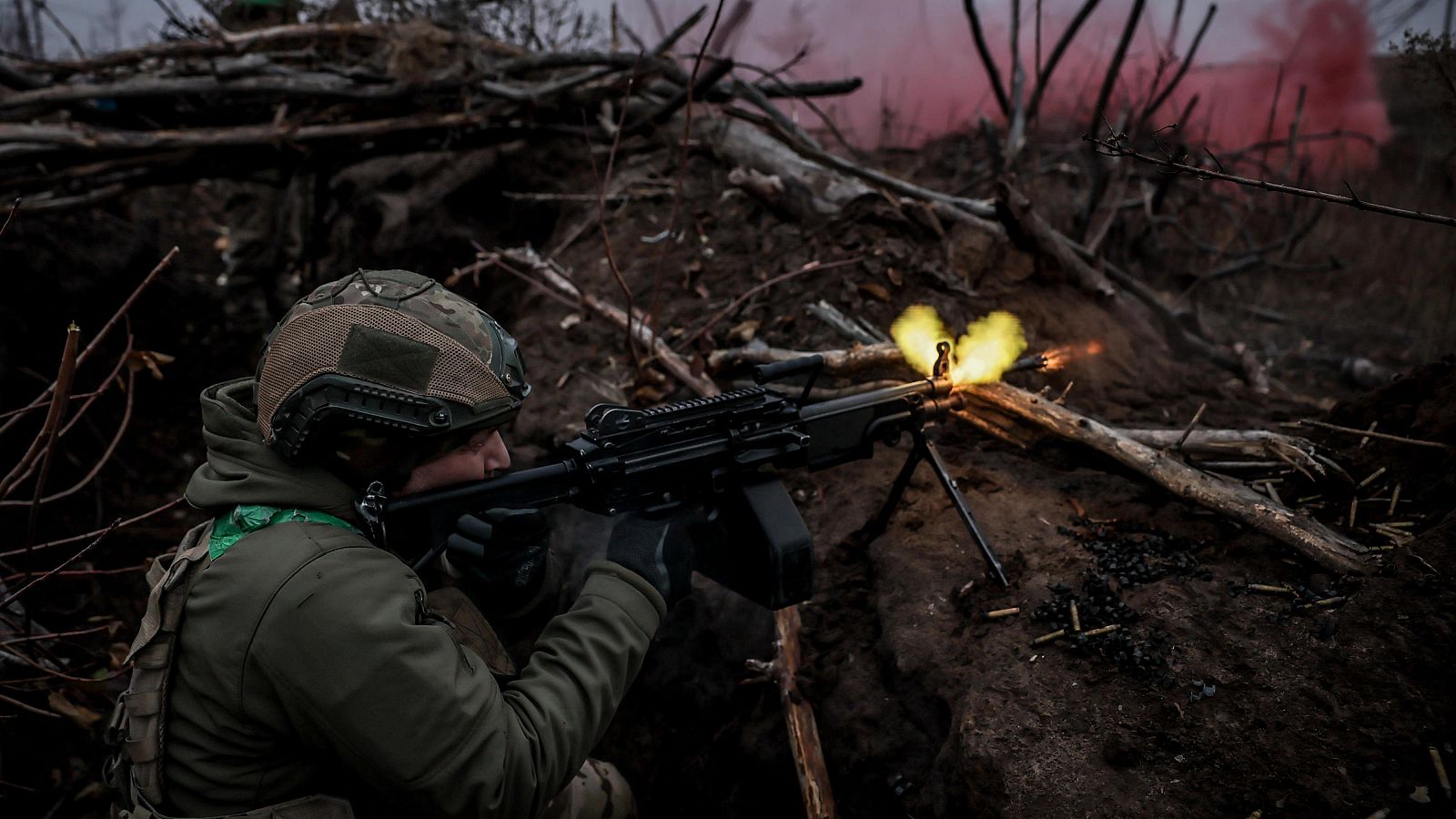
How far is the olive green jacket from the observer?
169 cm

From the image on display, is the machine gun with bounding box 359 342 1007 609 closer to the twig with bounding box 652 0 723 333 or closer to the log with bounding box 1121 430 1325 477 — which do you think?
the log with bounding box 1121 430 1325 477

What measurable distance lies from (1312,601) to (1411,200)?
887cm

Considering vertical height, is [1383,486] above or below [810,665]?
above

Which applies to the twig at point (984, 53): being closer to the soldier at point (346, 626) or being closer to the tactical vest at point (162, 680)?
the soldier at point (346, 626)

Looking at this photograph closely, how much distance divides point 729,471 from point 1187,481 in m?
1.77

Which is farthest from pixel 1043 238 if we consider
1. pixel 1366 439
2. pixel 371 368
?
pixel 371 368

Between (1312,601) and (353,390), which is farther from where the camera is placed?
(1312,601)

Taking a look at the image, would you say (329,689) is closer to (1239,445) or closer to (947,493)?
(947,493)

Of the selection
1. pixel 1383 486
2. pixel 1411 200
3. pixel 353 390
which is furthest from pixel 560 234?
pixel 1411 200

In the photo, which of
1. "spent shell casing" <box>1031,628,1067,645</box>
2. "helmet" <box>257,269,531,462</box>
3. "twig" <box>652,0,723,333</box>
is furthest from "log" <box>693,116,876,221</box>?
"helmet" <box>257,269,531,462</box>

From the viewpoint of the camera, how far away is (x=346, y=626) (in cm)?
168

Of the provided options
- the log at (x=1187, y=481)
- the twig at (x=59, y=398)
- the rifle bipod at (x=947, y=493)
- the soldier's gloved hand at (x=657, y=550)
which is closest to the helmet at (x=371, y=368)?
the twig at (x=59, y=398)

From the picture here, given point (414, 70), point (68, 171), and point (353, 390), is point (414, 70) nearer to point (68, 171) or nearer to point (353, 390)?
point (68, 171)

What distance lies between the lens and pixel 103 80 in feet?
19.9
